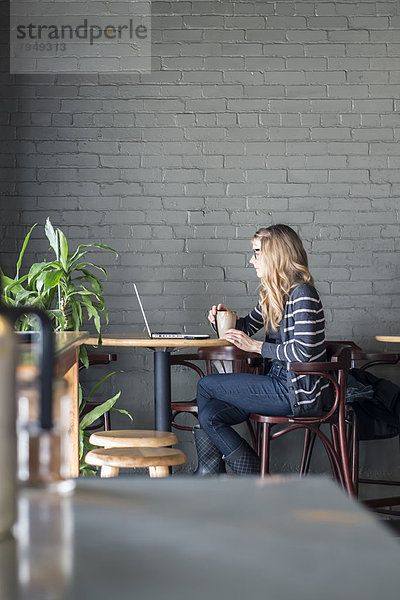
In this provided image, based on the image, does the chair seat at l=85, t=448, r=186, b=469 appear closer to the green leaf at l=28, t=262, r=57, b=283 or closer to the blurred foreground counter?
the green leaf at l=28, t=262, r=57, b=283

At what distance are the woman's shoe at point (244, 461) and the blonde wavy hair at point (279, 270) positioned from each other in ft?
1.88

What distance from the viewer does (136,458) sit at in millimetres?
2299

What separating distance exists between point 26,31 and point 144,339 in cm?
217

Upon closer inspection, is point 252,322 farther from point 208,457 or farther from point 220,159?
point 220,159

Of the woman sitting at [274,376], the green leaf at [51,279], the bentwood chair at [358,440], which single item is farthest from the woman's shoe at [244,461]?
the green leaf at [51,279]

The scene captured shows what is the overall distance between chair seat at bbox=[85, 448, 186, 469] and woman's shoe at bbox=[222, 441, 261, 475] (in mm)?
1108

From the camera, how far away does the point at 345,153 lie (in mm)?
4535

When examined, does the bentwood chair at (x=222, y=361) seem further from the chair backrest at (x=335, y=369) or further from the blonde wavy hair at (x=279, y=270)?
the chair backrest at (x=335, y=369)

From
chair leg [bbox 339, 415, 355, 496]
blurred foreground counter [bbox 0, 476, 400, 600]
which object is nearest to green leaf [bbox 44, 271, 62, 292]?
chair leg [bbox 339, 415, 355, 496]

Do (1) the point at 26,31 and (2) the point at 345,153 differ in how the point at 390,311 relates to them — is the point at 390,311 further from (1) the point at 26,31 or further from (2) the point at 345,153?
(1) the point at 26,31

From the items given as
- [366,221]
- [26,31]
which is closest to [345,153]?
[366,221]

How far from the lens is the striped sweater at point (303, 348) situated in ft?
11.0

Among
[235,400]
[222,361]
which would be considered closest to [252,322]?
[222,361]
